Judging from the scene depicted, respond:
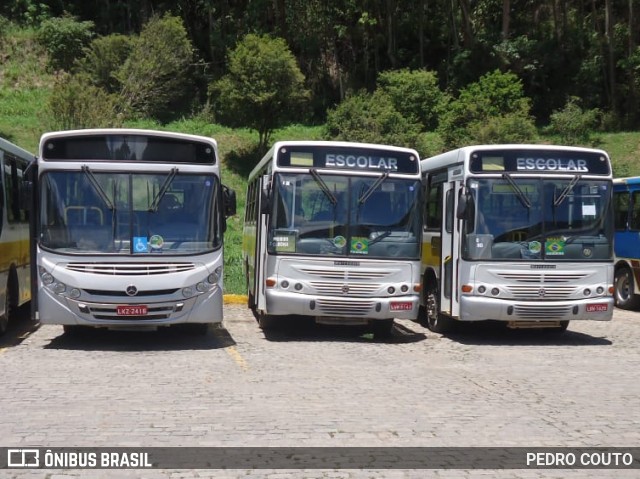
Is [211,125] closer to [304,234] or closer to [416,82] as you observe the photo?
[416,82]

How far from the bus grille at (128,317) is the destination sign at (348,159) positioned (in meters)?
3.00

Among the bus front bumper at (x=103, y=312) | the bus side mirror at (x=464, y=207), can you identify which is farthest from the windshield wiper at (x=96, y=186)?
the bus side mirror at (x=464, y=207)

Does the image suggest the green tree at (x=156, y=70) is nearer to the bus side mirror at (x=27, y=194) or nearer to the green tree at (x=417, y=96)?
the green tree at (x=417, y=96)

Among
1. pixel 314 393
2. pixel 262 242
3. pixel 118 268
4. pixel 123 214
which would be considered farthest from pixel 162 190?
pixel 314 393

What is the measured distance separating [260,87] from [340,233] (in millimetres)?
33867

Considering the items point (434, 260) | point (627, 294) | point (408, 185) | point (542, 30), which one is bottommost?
point (627, 294)

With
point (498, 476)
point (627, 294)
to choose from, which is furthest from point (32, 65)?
point (498, 476)

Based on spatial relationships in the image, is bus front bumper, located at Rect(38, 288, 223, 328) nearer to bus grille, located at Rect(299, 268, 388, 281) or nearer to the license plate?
bus grille, located at Rect(299, 268, 388, 281)

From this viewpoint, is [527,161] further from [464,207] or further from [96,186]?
[96,186]

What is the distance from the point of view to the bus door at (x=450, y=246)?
532 inches

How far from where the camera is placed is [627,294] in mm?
19625

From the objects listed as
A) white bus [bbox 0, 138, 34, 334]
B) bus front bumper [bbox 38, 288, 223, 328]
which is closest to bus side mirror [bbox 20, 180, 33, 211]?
white bus [bbox 0, 138, 34, 334]

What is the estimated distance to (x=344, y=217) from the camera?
43.1ft

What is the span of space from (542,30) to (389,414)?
53.4 m
